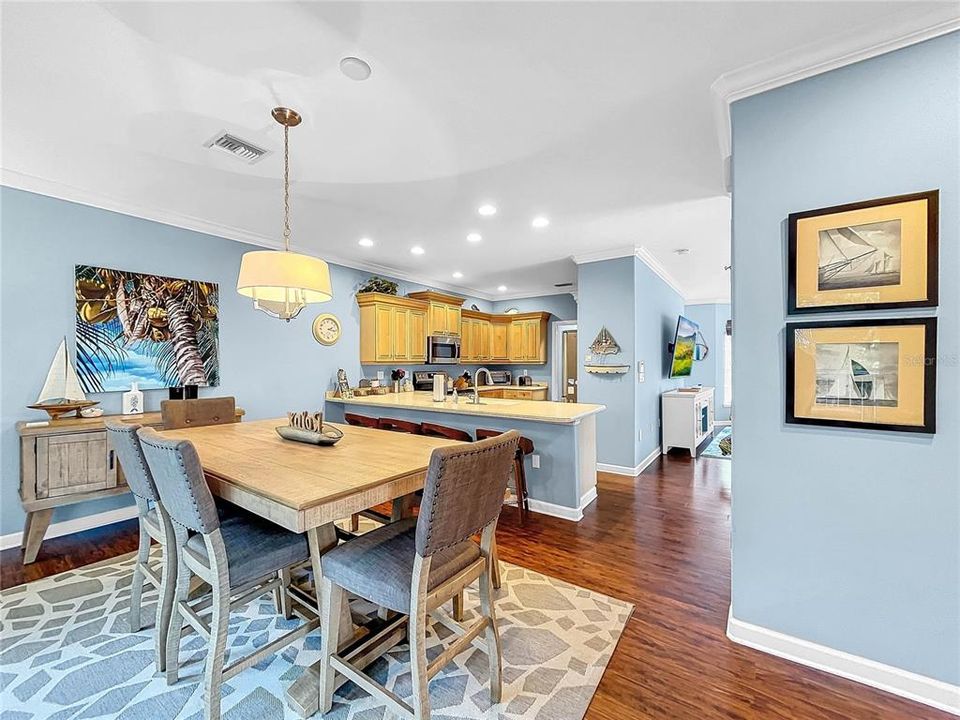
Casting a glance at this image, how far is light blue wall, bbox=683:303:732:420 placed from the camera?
847 cm

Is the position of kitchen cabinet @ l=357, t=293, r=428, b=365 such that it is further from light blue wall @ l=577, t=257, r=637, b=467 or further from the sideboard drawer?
the sideboard drawer

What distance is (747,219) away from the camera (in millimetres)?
1925

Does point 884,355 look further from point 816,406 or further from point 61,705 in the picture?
point 61,705

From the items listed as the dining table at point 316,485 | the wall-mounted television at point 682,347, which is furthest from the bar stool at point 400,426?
the wall-mounted television at point 682,347

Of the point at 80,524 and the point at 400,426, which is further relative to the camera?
the point at 400,426

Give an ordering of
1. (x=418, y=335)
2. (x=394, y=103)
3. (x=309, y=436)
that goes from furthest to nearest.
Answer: (x=418, y=335) < (x=309, y=436) < (x=394, y=103)

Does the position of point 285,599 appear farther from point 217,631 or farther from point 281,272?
point 281,272

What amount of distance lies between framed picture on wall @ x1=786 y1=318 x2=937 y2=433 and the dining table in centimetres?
169

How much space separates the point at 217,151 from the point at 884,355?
11.9ft

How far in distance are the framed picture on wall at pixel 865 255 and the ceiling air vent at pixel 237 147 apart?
2.93 m

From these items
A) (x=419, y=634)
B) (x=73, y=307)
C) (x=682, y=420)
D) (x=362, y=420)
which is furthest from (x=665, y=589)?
(x=73, y=307)

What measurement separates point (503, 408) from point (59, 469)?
10.8 feet

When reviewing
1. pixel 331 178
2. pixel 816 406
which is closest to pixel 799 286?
pixel 816 406

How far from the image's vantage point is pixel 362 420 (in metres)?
4.44
